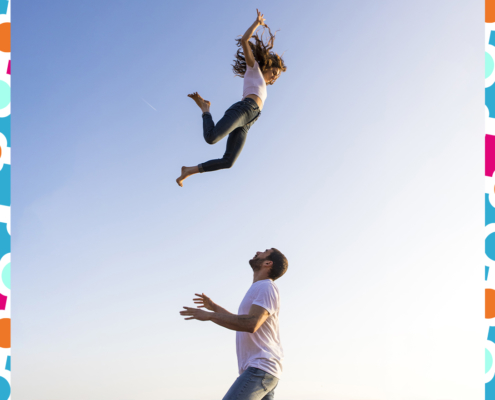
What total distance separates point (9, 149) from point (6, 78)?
927 millimetres

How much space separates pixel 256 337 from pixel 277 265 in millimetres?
765

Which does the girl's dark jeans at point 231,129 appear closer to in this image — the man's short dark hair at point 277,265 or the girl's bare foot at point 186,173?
the girl's bare foot at point 186,173

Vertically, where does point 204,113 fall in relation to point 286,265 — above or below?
above

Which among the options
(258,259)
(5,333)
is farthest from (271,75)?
(5,333)

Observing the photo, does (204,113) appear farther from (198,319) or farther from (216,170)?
(198,319)

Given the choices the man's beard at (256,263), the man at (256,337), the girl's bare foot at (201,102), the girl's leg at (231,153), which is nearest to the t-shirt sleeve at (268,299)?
the man at (256,337)

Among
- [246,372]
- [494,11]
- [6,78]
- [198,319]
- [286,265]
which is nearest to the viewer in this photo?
[198,319]

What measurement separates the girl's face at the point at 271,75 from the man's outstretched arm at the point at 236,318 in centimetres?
320

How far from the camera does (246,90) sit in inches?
229

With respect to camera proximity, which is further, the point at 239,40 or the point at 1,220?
the point at 1,220

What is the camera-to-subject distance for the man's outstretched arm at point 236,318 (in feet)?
11.9

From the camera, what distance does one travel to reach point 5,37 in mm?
6297

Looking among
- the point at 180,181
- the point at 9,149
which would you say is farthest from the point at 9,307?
the point at 180,181

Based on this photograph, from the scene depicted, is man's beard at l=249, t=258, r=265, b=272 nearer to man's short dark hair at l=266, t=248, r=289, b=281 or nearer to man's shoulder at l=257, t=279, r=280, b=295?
man's short dark hair at l=266, t=248, r=289, b=281
